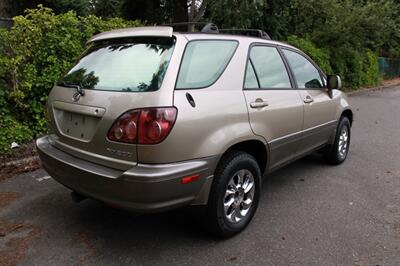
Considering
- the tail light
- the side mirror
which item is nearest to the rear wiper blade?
the tail light

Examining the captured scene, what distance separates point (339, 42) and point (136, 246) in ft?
43.3

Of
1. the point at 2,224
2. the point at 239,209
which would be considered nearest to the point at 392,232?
the point at 239,209

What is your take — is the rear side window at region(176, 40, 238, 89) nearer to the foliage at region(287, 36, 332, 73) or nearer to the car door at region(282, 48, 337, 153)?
the car door at region(282, 48, 337, 153)

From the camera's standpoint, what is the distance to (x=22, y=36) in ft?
18.7

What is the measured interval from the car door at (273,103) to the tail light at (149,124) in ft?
3.12

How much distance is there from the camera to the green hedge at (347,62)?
1327cm

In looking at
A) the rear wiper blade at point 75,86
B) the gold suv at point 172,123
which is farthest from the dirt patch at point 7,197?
the rear wiper blade at point 75,86

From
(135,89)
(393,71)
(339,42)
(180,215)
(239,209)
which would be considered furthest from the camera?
(393,71)

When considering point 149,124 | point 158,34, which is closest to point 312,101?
point 158,34

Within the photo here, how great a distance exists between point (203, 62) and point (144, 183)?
1.13m

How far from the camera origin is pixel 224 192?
3.18m

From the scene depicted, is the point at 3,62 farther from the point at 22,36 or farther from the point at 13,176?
the point at 13,176

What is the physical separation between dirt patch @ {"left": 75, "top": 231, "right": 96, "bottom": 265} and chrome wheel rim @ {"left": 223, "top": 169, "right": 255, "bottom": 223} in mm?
1144

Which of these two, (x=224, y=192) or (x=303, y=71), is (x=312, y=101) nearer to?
(x=303, y=71)
